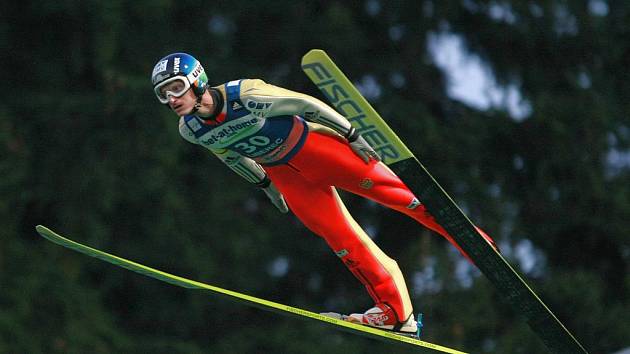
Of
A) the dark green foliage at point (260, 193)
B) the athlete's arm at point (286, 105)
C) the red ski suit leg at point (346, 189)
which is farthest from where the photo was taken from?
Answer: the dark green foliage at point (260, 193)

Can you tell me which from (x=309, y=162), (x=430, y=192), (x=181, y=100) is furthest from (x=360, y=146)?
(x=181, y=100)

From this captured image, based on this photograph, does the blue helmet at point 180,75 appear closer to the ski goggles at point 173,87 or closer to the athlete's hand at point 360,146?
the ski goggles at point 173,87

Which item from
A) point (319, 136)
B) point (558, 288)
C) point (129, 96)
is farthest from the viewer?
point (558, 288)

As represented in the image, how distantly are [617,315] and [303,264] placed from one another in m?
3.55

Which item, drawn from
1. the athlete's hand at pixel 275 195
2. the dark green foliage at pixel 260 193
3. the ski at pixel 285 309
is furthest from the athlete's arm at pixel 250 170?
the dark green foliage at pixel 260 193

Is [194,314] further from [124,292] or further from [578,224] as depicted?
[578,224]

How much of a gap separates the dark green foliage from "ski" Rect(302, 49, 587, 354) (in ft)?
21.5

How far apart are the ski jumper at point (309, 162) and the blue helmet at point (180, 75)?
105 mm

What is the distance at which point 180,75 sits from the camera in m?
5.13

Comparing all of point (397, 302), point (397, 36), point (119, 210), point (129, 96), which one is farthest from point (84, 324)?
point (397, 302)

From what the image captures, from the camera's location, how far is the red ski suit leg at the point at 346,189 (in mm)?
5543

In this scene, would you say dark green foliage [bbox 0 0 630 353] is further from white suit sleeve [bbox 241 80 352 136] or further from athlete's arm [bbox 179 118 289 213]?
white suit sleeve [bbox 241 80 352 136]

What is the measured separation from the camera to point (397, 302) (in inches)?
227

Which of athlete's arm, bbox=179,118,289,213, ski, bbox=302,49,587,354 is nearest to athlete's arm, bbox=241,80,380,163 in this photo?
ski, bbox=302,49,587,354
